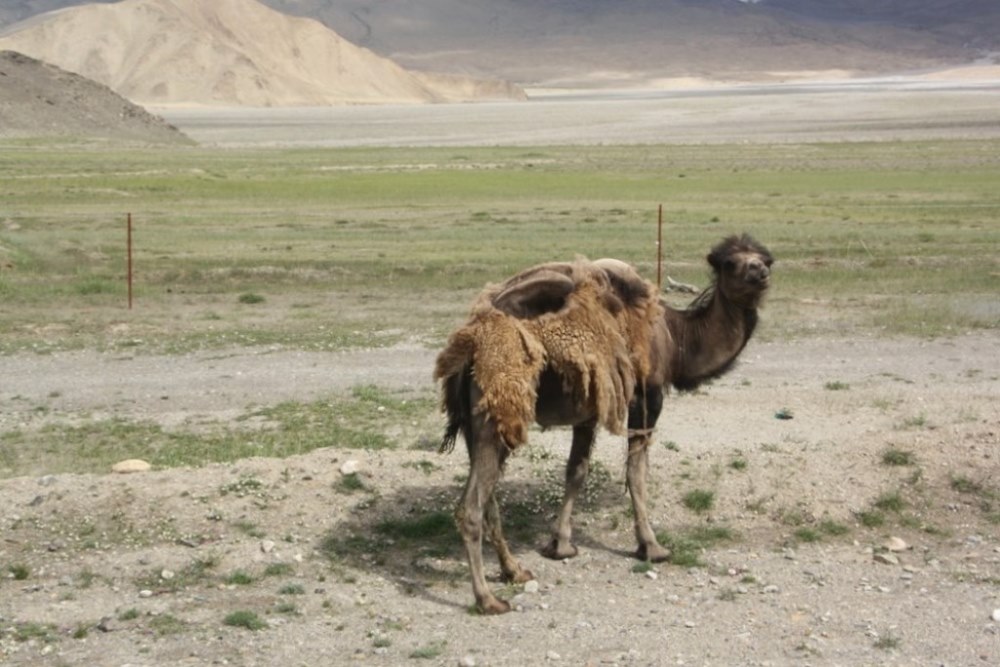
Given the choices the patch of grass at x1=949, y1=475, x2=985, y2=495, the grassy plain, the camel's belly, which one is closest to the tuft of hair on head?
the camel's belly

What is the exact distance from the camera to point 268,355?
59.3 ft

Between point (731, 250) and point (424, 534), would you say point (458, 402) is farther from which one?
point (731, 250)

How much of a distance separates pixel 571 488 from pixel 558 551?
1.38ft

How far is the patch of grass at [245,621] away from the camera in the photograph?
8789 mm

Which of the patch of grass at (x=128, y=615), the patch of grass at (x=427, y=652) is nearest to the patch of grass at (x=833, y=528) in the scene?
the patch of grass at (x=427, y=652)

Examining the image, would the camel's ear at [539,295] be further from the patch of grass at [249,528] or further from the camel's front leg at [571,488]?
the patch of grass at [249,528]

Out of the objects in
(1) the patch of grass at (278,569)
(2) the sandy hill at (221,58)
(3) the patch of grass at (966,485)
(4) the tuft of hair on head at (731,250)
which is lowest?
(1) the patch of grass at (278,569)

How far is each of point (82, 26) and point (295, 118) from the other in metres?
64.5

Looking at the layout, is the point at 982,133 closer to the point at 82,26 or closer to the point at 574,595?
the point at 574,595

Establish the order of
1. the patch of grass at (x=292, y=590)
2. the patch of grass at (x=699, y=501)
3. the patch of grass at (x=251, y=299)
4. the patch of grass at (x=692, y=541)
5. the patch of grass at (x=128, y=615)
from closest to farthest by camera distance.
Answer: the patch of grass at (x=128, y=615) → the patch of grass at (x=292, y=590) → the patch of grass at (x=692, y=541) → the patch of grass at (x=699, y=501) → the patch of grass at (x=251, y=299)

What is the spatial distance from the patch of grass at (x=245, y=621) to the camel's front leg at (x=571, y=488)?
2162mm

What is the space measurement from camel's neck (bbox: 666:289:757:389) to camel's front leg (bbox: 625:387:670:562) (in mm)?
333

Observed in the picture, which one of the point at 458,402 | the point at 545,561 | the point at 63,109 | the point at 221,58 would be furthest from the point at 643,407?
the point at 221,58

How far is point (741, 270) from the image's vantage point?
1059 cm
